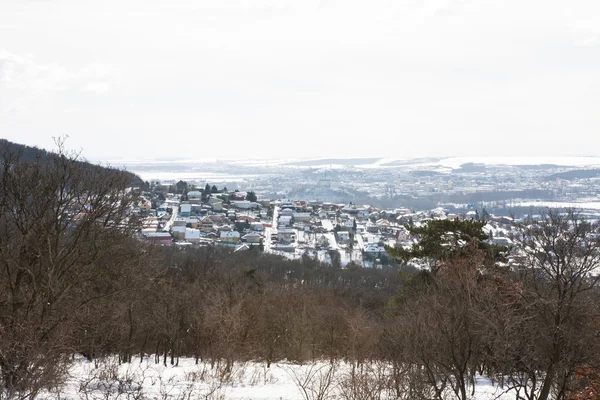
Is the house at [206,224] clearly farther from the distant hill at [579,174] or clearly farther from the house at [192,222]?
the distant hill at [579,174]

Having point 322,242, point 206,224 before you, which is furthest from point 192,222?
point 322,242

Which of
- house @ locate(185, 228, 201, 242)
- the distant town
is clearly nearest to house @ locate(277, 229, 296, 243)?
the distant town

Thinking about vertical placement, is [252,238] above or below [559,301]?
below

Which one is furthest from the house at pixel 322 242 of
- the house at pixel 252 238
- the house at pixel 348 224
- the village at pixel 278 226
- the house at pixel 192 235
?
the house at pixel 192 235

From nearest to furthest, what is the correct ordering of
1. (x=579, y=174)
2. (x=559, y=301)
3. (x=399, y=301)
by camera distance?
(x=559, y=301), (x=399, y=301), (x=579, y=174)

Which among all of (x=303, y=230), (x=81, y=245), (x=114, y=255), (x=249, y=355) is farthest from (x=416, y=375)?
(x=303, y=230)

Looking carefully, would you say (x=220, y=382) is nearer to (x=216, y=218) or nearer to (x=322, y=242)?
(x=322, y=242)

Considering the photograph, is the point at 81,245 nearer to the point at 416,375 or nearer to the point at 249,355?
the point at 416,375
